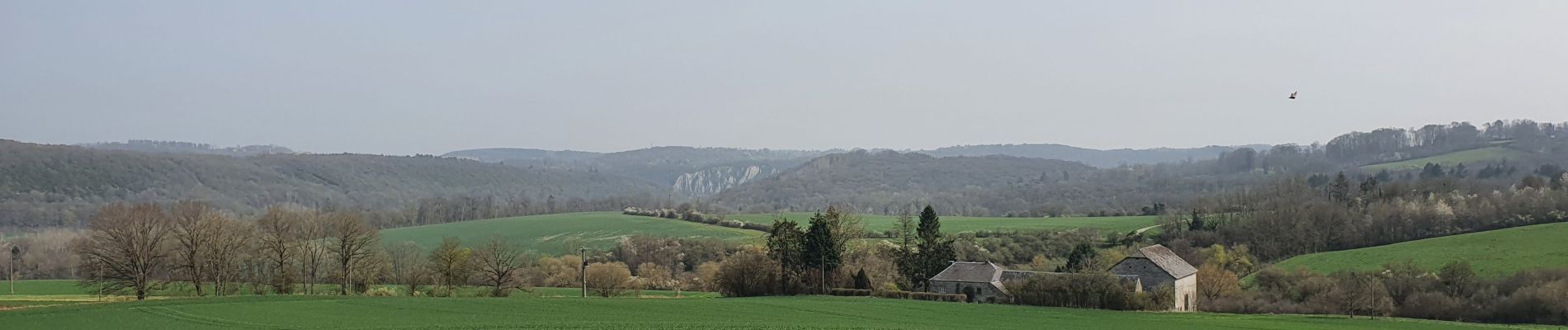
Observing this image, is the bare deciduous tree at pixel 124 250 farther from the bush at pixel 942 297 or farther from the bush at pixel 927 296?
the bush at pixel 942 297

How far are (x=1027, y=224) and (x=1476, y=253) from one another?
5739 centimetres

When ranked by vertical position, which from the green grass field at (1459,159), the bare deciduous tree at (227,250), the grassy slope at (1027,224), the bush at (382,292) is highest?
the green grass field at (1459,159)

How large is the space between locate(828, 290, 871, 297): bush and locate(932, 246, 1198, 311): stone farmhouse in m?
4.46

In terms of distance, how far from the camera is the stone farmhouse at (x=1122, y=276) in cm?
6284

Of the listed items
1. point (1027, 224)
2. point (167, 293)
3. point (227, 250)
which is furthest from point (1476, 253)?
point (167, 293)

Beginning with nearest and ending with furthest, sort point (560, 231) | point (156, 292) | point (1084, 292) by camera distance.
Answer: point (1084, 292), point (156, 292), point (560, 231)

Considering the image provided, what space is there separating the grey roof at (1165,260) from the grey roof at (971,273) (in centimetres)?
883

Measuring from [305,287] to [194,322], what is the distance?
24349 mm

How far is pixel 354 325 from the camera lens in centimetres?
3791

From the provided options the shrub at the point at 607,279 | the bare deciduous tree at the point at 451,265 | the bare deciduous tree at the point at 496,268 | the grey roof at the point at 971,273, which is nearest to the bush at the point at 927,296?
the grey roof at the point at 971,273

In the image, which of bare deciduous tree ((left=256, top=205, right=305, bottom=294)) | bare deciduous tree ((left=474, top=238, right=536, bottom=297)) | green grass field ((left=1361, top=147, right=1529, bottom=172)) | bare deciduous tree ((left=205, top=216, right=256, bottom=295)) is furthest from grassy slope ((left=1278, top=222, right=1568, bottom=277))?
green grass field ((left=1361, top=147, right=1529, bottom=172))

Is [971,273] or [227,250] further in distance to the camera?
[971,273]

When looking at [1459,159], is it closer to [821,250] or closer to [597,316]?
[821,250]

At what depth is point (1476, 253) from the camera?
73000mm
